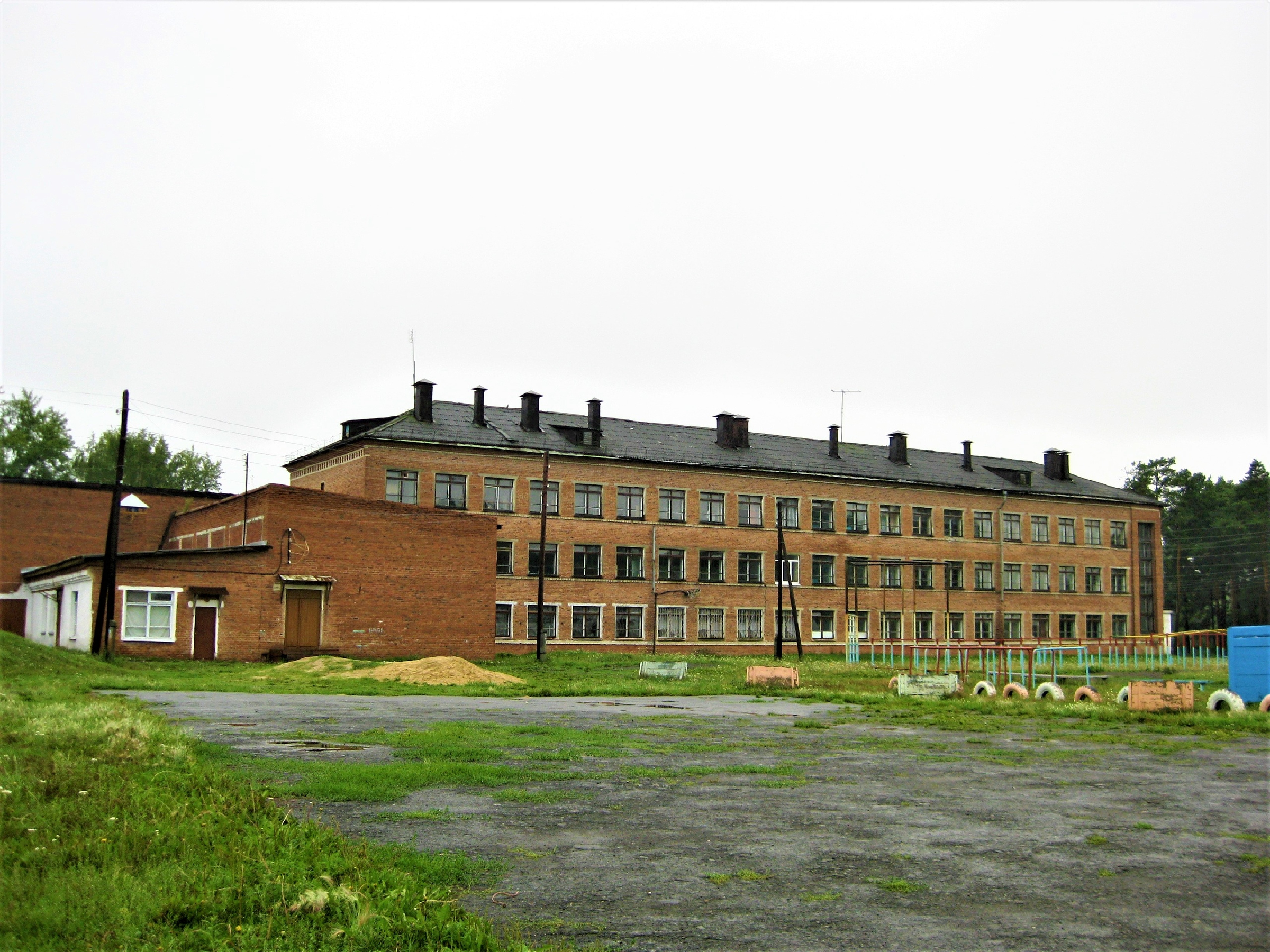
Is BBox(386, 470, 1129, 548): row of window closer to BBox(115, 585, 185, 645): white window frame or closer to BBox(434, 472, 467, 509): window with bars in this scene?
BBox(434, 472, 467, 509): window with bars

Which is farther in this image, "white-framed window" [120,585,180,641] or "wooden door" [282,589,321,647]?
"wooden door" [282,589,321,647]

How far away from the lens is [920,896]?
6543 mm

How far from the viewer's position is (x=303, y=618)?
39281 millimetres

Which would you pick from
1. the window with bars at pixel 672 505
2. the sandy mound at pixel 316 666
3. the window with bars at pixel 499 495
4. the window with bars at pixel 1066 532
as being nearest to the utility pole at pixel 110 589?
the sandy mound at pixel 316 666

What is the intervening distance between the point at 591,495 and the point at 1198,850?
153 ft

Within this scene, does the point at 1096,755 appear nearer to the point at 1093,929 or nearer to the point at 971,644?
the point at 1093,929

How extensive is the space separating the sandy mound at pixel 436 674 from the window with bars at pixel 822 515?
32.2 metres

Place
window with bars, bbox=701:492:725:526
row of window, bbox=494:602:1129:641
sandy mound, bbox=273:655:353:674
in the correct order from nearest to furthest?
sandy mound, bbox=273:655:353:674, row of window, bbox=494:602:1129:641, window with bars, bbox=701:492:725:526

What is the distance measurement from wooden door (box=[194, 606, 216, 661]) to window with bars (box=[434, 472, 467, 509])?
13.7m

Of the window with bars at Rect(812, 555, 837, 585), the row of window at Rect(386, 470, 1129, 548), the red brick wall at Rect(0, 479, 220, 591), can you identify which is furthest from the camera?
the window with bars at Rect(812, 555, 837, 585)

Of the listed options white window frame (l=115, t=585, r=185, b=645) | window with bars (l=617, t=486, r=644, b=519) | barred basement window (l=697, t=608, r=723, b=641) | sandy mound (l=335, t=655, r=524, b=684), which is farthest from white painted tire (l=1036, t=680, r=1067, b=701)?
barred basement window (l=697, t=608, r=723, b=641)

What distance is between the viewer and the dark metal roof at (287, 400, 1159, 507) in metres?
51.7

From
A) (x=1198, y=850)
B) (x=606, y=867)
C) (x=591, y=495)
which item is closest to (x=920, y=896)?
(x=606, y=867)

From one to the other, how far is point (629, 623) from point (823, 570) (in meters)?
12.4
